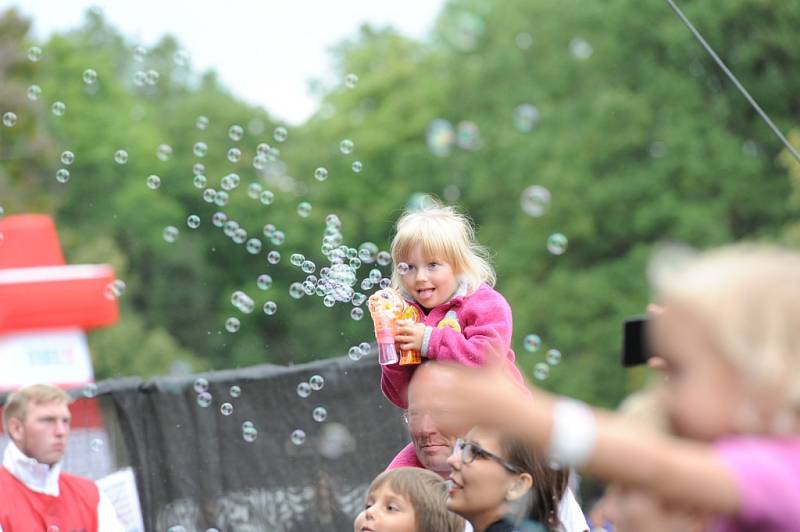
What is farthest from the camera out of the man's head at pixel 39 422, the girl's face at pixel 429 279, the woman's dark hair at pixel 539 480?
the man's head at pixel 39 422

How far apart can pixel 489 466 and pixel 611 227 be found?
22.0 metres

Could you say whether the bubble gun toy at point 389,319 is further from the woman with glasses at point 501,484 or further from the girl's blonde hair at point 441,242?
the woman with glasses at point 501,484

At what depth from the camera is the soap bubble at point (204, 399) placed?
6.40m

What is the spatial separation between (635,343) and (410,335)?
1.55 m

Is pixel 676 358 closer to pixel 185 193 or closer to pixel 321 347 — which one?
pixel 321 347

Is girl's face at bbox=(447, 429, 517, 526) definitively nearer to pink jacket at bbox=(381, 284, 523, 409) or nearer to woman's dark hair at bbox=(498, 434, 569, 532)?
woman's dark hair at bbox=(498, 434, 569, 532)

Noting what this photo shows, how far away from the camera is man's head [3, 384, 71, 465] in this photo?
5.75 metres

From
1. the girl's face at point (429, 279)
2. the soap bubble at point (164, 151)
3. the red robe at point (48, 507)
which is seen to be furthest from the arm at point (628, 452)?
the soap bubble at point (164, 151)

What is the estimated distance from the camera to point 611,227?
25.1 m

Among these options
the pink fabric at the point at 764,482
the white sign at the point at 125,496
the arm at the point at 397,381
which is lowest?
the white sign at the point at 125,496

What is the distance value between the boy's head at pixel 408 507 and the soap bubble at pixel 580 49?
23428 mm

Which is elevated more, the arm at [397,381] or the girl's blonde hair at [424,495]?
the arm at [397,381]

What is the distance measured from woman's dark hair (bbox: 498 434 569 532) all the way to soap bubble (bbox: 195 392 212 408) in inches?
121

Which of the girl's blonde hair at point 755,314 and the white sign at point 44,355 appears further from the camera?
the white sign at point 44,355
